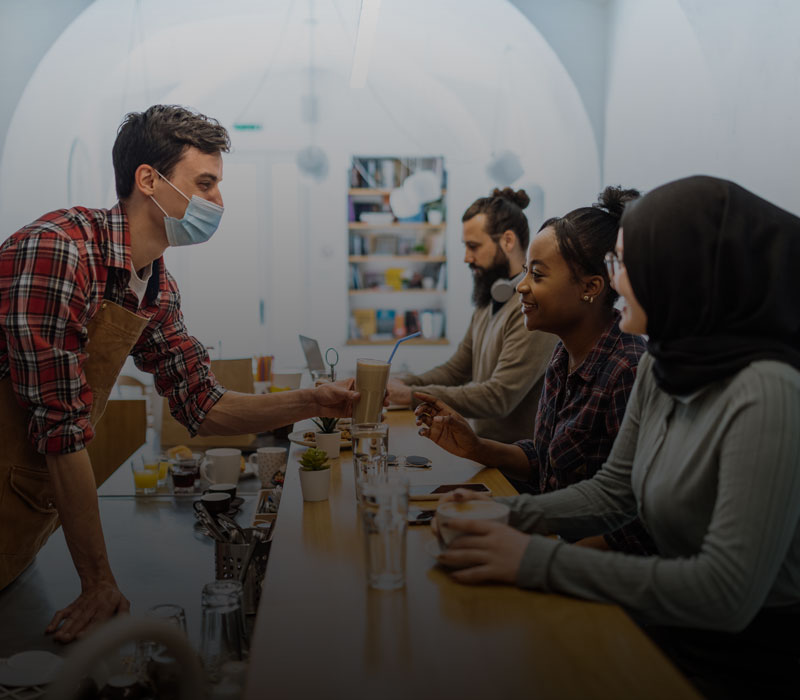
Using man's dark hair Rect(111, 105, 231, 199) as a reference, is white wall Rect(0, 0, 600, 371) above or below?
above

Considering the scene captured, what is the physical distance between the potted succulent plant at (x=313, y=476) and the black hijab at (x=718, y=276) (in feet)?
2.50

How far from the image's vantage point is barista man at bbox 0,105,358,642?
1478mm

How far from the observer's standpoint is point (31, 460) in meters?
1.62

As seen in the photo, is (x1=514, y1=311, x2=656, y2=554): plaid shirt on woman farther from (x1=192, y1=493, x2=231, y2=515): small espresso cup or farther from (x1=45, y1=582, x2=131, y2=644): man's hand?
(x1=45, y1=582, x2=131, y2=644): man's hand

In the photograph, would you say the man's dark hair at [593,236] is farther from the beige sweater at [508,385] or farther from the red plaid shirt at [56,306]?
the red plaid shirt at [56,306]

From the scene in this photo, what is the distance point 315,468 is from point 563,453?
2.15ft

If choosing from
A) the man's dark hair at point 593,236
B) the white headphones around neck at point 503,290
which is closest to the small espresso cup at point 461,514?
the man's dark hair at point 593,236

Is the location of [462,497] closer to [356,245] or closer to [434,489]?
[434,489]

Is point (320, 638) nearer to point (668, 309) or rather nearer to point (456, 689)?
point (456, 689)

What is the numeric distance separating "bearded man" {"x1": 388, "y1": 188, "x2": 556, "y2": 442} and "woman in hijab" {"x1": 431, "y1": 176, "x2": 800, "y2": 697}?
1.40 m

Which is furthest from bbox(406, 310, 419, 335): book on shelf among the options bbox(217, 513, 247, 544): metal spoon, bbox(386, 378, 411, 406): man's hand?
bbox(217, 513, 247, 544): metal spoon

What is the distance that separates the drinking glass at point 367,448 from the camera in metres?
1.59

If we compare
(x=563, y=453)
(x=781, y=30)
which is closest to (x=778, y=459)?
(x=563, y=453)

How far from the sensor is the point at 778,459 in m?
1.07
